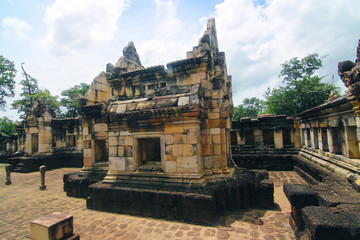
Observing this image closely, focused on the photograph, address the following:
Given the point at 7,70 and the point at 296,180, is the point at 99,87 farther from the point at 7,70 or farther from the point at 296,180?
the point at 7,70

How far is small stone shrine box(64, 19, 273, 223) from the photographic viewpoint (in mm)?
5270

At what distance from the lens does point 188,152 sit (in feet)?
17.7

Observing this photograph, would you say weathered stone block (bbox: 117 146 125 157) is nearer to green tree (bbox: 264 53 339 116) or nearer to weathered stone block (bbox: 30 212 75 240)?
weathered stone block (bbox: 30 212 75 240)

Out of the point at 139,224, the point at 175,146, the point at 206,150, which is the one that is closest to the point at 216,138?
the point at 206,150

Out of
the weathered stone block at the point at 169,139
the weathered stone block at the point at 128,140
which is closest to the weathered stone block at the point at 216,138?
the weathered stone block at the point at 169,139

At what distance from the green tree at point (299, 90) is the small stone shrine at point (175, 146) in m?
20.9

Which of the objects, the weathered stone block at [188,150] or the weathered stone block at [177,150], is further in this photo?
the weathered stone block at [177,150]

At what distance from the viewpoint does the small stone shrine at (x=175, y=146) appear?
17.3ft

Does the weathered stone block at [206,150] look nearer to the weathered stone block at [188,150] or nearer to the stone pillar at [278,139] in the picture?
the weathered stone block at [188,150]

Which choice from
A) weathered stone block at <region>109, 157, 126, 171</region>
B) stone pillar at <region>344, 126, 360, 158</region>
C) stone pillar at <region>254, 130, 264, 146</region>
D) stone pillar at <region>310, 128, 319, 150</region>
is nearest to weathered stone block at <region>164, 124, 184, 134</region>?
weathered stone block at <region>109, 157, 126, 171</region>

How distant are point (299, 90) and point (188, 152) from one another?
A: 24.1m

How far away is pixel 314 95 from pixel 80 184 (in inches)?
1042

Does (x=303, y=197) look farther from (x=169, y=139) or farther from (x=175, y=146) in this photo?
(x=169, y=139)

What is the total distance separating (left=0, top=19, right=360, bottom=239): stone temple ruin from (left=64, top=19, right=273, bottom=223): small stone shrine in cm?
3
